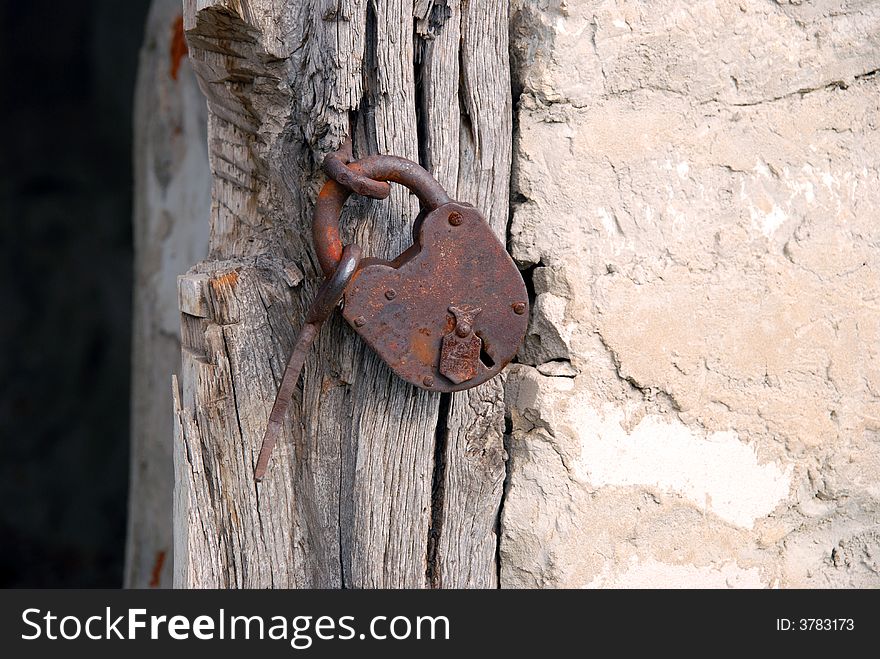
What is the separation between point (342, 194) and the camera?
95 cm

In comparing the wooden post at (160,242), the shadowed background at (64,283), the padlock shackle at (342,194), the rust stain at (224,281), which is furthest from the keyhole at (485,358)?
the shadowed background at (64,283)

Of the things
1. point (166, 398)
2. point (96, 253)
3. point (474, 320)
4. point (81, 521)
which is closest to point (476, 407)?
point (474, 320)

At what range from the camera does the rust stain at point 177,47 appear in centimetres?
210

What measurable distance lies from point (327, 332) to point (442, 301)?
0.55 ft

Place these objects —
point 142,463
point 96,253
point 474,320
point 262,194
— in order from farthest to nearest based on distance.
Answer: point 96,253, point 142,463, point 262,194, point 474,320

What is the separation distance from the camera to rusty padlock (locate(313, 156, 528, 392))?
3.10 ft

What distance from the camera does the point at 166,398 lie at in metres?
2.21

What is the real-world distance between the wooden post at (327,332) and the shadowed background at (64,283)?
1.84m

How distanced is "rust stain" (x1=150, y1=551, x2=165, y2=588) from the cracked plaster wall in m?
1.41

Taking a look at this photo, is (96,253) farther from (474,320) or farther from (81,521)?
(474,320)

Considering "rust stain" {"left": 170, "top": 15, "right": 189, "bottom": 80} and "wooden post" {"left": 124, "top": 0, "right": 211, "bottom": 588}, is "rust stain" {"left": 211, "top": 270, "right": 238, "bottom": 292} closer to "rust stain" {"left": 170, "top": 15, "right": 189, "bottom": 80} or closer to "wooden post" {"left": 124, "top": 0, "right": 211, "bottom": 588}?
"wooden post" {"left": 124, "top": 0, "right": 211, "bottom": 588}

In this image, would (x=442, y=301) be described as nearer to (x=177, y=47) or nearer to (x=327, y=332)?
(x=327, y=332)
